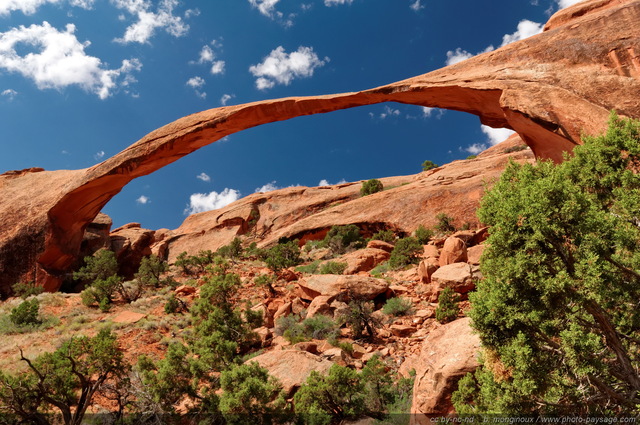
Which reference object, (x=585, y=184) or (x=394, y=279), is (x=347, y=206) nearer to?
(x=394, y=279)

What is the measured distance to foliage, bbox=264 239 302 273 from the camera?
18.6 m

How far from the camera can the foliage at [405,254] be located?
51.8 ft

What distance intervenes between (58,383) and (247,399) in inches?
182

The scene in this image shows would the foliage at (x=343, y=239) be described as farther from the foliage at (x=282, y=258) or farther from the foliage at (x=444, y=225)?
the foliage at (x=444, y=225)

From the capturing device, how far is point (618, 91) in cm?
925

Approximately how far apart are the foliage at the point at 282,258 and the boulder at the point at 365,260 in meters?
3.10

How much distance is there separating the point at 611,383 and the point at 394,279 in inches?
341

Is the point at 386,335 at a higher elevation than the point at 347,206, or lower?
lower

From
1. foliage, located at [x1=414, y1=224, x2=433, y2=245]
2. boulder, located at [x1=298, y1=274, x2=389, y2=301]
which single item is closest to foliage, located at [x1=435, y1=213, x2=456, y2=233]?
foliage, located at [x1=414, y1=224, x2=433, y2=245]

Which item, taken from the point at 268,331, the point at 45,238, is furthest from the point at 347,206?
the point at 45,238

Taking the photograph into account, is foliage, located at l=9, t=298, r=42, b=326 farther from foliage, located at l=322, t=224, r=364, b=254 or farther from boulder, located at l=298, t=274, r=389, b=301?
foliage, located at l=322, t=224, r=364, b=254

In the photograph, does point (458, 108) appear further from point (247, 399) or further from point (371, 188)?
point (371, 188)

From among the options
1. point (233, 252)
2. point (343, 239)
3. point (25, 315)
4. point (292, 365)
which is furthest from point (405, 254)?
point (25, 315)

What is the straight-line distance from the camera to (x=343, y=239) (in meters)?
22.6
